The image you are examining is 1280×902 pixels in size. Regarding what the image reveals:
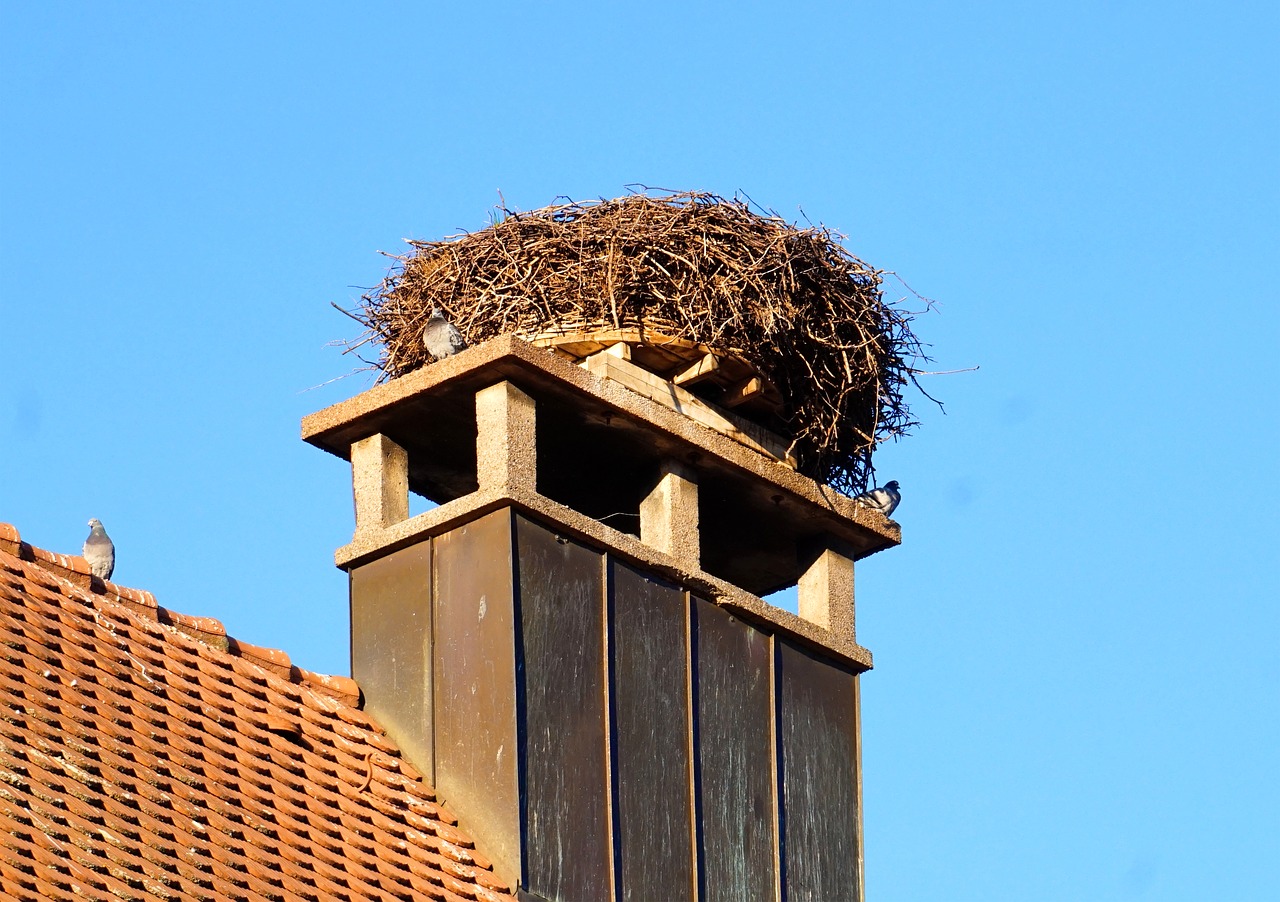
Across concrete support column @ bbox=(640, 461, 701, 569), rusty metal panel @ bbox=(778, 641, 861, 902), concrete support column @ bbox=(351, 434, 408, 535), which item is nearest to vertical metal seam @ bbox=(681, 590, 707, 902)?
concrete support column @ bbox=(640, 461, 701, 569)

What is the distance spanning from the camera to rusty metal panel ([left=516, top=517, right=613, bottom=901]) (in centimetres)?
964

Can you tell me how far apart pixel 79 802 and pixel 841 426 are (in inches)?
186

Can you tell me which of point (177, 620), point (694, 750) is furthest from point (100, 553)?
point (694, 750)

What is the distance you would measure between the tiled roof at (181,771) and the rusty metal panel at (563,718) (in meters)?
0.29

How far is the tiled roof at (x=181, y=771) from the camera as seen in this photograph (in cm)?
834

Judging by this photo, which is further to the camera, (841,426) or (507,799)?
(841,426)

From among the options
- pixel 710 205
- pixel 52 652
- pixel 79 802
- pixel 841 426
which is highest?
pixel 710 205

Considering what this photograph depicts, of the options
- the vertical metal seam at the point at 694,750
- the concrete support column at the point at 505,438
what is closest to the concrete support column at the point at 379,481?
the concrete support column at the point at 505,438

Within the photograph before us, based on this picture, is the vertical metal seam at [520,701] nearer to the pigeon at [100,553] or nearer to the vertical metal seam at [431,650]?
the vertical metal seam at [431,650]

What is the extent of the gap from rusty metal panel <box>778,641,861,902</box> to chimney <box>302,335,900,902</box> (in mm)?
11

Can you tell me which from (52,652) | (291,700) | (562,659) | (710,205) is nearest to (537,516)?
(562,659)

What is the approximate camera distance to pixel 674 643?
34.4ft

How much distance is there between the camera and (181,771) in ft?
29.9

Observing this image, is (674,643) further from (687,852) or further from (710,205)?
(710,205)
